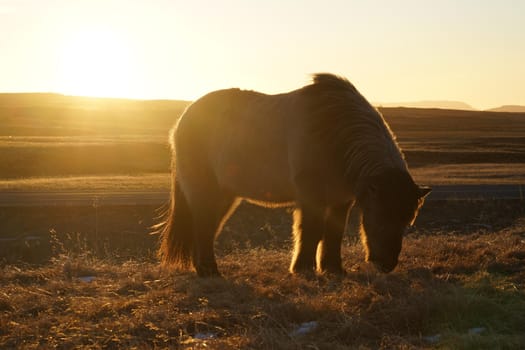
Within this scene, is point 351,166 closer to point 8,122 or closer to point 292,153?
point 292,153

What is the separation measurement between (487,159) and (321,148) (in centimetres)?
4086

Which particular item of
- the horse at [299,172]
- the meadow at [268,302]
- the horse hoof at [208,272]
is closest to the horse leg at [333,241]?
the horse at [299,172]

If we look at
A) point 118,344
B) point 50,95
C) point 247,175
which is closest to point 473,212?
point 247,175

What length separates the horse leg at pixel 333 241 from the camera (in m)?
8.76

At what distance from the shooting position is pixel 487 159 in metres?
46.6

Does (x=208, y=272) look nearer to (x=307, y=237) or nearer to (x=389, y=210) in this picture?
(x=307, y=237)

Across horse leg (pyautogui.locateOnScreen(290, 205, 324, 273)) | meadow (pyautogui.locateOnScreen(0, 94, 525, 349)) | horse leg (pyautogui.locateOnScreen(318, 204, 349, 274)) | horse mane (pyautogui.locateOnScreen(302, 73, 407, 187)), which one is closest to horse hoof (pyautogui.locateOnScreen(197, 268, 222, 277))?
meadow (pyautogui.locateOnScreen(0, 94, 525, 349))

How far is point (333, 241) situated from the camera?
882 centimetres

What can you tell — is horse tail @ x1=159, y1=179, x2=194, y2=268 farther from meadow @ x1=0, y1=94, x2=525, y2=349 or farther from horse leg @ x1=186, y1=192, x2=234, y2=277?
meadow @ x1=0, y1=94, x2=525, y2=349

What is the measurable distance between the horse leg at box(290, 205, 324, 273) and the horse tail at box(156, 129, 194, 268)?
1.96 meters

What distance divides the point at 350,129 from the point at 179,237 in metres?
3.21

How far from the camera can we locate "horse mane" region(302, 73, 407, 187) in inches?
316

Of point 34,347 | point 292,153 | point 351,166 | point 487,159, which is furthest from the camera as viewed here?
point 487,159

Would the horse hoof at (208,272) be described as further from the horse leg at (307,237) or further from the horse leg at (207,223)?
the horse leg at (307,237)
